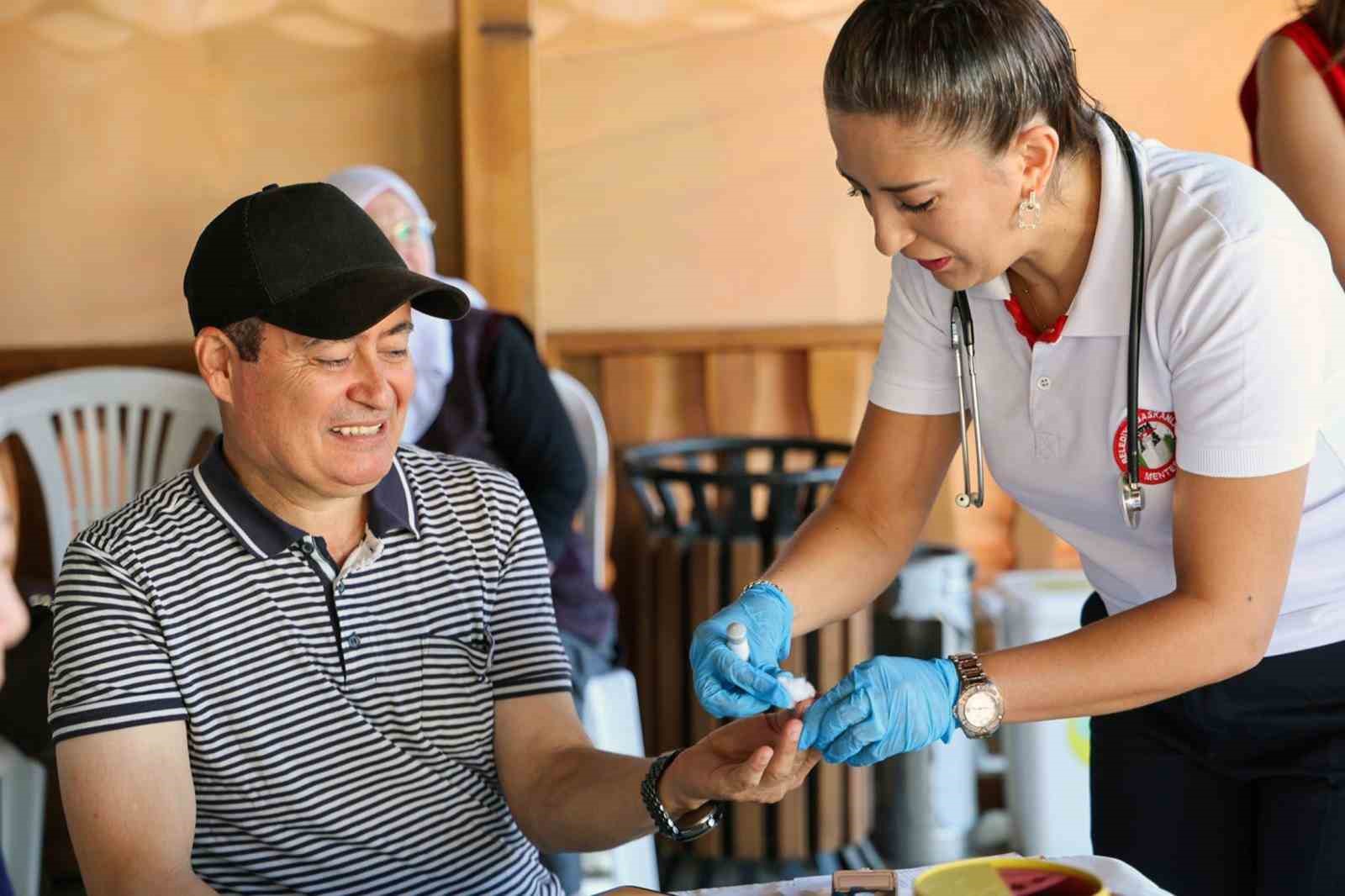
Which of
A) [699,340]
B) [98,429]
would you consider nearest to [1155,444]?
[699,340]

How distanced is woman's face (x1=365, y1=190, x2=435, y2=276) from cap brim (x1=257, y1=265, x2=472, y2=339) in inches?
52.3

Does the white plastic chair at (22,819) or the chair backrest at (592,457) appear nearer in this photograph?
the white plastic chair at (22,819)

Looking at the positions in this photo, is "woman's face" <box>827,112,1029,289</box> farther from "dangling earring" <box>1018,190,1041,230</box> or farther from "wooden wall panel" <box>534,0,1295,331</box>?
"wooden wall panel" <box>534,0,1295,331</box>

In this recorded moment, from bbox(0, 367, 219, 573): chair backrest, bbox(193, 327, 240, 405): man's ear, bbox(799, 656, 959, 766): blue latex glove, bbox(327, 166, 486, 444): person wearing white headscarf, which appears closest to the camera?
bbox(799, 656, 959, 766): blue latex glove

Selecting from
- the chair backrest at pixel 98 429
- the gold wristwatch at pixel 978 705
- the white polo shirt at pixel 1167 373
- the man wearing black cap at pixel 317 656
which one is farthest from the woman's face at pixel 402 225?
the gold wristwatch at pixel 978 705

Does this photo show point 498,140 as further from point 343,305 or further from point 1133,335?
point 1133,335

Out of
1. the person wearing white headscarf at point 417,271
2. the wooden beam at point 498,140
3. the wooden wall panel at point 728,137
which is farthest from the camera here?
the wooden wall panel at point 728,137

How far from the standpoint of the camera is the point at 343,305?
1.39 meters

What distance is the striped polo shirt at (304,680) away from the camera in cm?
136

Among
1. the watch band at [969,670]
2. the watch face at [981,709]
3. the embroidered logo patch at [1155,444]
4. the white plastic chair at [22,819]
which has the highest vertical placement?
the embroidered logo patch at [1155,444]

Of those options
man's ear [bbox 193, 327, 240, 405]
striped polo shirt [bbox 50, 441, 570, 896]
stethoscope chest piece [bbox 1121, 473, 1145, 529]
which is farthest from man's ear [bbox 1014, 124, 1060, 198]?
man's ear [bbox 193, 327, 240, 405]

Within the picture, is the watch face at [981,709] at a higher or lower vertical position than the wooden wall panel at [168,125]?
lower

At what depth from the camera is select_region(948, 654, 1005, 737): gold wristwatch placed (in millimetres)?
1248

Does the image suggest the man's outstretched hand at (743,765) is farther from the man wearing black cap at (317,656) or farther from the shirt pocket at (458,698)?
the shirt pocket at (458,698)
